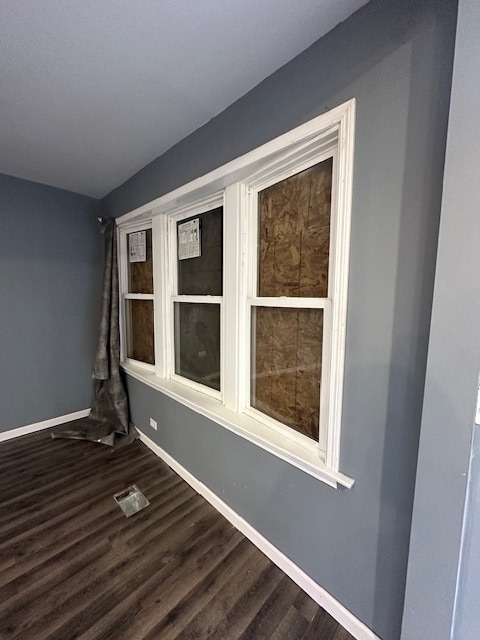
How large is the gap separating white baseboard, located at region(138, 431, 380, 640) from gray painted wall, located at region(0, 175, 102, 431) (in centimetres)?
178

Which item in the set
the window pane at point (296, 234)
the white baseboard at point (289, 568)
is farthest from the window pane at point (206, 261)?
the white baseboard at point (289, 568)

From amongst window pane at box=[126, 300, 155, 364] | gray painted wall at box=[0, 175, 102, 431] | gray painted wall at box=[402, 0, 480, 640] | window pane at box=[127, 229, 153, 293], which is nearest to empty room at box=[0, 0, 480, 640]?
gray painted wall at box=[402, 0, 480, 640]

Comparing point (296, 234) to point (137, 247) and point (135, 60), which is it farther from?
point (137, 247)

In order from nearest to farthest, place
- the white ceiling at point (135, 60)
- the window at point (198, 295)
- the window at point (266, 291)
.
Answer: the white ceiling at point (135, 60) → the window at point (266, 291) → the window at point (198, 295)

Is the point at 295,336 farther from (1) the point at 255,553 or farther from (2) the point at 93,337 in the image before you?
(2) the point at 93,337

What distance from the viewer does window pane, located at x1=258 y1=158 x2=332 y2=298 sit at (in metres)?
1.17

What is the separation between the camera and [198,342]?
2.00 metres

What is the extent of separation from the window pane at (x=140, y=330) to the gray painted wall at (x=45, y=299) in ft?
1.67

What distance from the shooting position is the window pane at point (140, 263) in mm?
2398

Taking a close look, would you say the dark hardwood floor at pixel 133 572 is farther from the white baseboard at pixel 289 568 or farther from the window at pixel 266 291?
the window at pixel 266 291

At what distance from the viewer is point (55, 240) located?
263 cm

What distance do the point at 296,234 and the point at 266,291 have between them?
34cm

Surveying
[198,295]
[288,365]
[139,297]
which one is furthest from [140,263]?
[288,365]

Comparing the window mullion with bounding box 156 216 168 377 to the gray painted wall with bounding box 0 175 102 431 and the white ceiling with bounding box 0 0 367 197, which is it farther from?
the gray painted wall with bounding box 0 175 102 431
